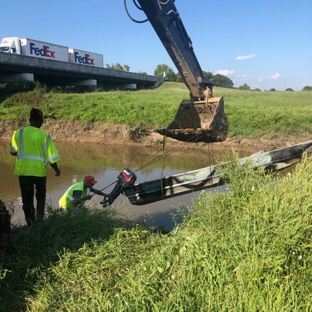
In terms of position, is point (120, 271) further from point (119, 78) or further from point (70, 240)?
point (119, 78)

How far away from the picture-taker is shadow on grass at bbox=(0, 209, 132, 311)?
3105mm

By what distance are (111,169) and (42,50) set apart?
2459cm

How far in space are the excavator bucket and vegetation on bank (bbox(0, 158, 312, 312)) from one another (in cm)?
104

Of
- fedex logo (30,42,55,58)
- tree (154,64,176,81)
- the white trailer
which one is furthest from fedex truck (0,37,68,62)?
tree (154,64,176,81)

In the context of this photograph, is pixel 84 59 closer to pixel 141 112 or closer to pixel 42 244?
pixel 141 112

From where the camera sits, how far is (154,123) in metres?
15.5

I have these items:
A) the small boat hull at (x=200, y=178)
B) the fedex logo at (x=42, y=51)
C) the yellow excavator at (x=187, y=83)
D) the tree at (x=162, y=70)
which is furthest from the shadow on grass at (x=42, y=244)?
the tree at (x=162, y=70)

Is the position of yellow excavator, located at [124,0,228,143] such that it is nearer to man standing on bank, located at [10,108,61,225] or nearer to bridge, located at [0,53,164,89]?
man standing on bank, located at [10,108,61,225]

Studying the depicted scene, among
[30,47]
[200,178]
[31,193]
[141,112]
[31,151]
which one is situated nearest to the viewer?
[31,151]

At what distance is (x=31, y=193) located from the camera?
181 inches

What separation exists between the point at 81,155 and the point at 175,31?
868 centimetres

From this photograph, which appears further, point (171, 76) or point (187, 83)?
point (171, 76)

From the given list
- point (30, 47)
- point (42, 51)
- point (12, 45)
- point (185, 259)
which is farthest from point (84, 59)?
point (185, 259)

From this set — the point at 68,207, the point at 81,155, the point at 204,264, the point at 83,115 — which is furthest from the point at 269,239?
the point at 83,115
